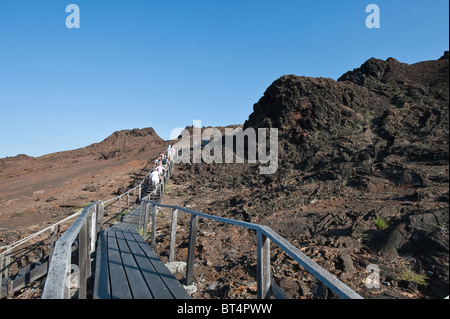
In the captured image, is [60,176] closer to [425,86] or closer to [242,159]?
[242,159]

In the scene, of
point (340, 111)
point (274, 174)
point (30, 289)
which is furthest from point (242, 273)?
point (340, 111)

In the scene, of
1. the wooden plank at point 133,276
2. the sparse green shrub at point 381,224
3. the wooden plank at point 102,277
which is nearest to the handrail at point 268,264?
the wooden plank at point 133,276

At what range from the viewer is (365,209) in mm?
8789

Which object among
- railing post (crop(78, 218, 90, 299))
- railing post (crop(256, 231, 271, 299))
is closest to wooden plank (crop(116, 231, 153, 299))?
railing post (crop(78, 218, 90, 299))

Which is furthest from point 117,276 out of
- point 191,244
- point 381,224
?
point 381,224

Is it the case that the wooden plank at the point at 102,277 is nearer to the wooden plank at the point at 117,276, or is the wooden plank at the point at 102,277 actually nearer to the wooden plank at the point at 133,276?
the wooden plank at the point at 117,276

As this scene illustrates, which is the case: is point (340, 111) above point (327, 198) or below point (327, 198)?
above

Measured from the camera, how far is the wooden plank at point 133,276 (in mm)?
2637

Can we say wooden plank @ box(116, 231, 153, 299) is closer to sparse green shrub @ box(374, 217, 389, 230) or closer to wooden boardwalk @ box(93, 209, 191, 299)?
wooden boardwalk @ box(93, 209, 191, 299)

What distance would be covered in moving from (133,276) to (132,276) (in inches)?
0.4

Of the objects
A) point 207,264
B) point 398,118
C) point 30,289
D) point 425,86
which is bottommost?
point 30,289

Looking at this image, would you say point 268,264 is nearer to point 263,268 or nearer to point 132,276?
point 263,268

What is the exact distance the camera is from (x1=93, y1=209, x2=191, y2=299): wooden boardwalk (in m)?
2.66

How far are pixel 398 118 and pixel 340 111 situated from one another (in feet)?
13.7
